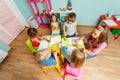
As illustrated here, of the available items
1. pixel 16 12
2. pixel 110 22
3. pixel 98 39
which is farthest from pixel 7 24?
pixel 110 22

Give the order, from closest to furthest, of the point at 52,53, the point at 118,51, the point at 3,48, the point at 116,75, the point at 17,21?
the point at 52,53 → the point at 116,75 → the point at 118,51 → the point at 3,48 → the point at 17,21

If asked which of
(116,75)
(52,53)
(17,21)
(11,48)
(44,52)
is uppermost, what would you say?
(44,52)

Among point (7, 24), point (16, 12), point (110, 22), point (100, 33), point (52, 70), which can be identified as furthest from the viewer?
point (16, 12)

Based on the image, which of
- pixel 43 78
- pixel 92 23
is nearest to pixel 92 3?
pixel 92 23

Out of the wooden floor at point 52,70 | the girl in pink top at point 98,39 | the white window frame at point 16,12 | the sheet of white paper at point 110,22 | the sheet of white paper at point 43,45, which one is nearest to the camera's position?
the girl in pink top at point 98,39

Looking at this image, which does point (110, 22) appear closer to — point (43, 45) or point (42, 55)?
point (43, 45)

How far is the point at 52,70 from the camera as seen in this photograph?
1.85 metres

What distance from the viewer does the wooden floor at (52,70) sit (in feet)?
5.66

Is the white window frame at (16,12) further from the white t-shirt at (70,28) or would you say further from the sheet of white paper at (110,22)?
the sheet of white paper at (110,22)

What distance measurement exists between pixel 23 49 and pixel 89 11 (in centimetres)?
175

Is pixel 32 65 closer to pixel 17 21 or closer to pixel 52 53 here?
pixel 52 53

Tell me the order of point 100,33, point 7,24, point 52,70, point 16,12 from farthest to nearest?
point 16,12 → point 7,24 → point 52,70 → point 100,33

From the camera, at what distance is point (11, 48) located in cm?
233

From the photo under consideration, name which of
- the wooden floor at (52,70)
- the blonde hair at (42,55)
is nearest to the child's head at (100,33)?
the wooden floor at (52,70)
